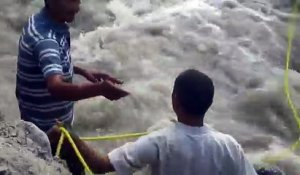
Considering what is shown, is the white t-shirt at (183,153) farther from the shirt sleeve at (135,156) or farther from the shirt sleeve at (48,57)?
the shirt sleeve at (48,57)

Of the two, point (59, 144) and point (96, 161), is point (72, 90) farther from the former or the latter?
point (96, 161)

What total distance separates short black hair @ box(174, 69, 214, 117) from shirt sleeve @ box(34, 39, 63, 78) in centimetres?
71

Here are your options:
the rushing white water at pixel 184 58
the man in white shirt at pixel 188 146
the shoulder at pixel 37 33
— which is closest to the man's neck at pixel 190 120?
the man in white shirt at pixel 188 146

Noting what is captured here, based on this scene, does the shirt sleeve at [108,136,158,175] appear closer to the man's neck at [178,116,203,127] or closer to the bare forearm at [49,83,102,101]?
the man's neck at [178,116,203,127]

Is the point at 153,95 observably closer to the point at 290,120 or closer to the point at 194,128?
the point at 290,120

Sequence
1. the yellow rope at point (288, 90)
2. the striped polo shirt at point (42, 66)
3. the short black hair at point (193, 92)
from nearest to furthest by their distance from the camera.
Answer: the short black hair at point (193, 92)
the striped polo shirt at point (42, 66)
the yellow rope at point (288, 90)

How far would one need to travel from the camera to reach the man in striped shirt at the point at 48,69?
3.14 metres

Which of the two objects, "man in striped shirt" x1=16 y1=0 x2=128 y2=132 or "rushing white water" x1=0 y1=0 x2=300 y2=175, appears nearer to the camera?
"man in striped shirt" x1=16 y1=0 x2=128 y2=132

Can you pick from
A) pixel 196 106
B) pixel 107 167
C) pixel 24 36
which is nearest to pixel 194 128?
pixel 196 106

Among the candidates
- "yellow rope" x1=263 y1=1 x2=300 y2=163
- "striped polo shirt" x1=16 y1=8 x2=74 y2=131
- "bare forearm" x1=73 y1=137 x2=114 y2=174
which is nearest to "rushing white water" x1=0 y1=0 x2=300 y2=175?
"yellow rope" x1=263 y1=1 x2=300 y2=163

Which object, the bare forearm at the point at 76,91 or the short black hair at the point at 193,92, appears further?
the bare forearm at the point at 76,91

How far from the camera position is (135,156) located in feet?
8.93

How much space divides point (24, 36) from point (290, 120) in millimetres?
3644

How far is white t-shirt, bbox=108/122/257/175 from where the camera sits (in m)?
2.71
